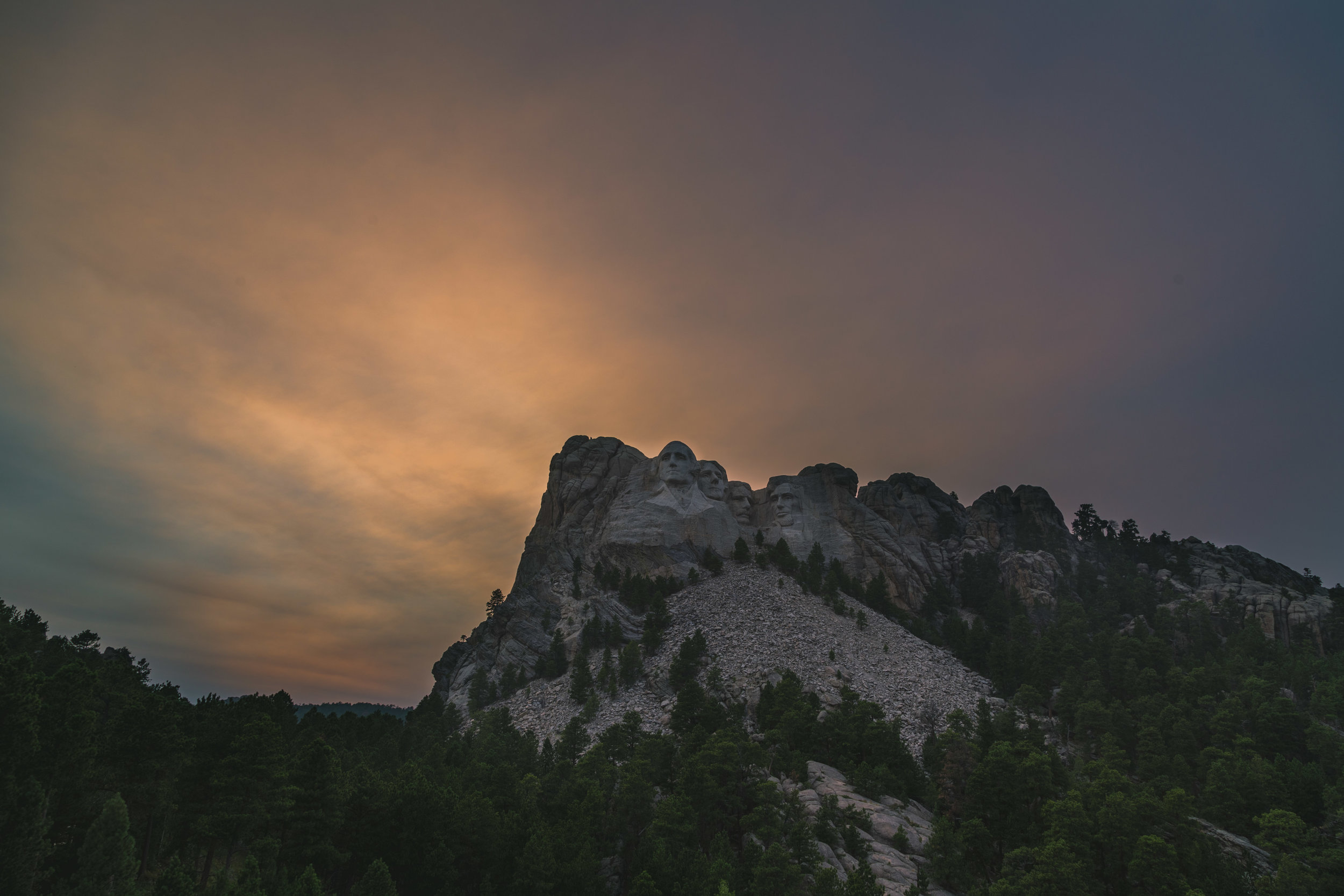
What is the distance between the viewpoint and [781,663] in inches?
3602

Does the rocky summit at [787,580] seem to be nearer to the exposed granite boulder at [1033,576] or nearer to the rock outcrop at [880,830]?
the exposed granite boulder at [1033,576]

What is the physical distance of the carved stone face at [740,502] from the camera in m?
142

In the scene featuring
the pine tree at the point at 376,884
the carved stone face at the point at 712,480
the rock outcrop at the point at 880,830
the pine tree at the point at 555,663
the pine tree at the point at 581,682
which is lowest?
the pine tree at the point at 376,884

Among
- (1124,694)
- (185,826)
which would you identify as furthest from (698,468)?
(185,826)

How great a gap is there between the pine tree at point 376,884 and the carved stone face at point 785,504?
105623 mm

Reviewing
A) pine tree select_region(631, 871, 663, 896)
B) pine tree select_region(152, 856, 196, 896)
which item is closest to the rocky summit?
pine tree select_region(631, 871, 663, 896)

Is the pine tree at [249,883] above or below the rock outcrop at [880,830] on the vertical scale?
below

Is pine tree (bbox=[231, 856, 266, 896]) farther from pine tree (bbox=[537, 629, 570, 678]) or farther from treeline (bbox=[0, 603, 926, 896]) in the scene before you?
pine tree (bbox=[537, 629, 570, 678])

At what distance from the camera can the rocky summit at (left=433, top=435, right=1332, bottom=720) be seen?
95062mm

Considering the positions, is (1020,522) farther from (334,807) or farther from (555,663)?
(334,807)

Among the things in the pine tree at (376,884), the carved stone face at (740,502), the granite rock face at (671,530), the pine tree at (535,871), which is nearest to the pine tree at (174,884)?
the pine tree at (376,884)

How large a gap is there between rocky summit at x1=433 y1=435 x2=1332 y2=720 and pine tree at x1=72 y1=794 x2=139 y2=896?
177 ft

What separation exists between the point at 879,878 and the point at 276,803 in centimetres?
3825

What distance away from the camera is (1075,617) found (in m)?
110
